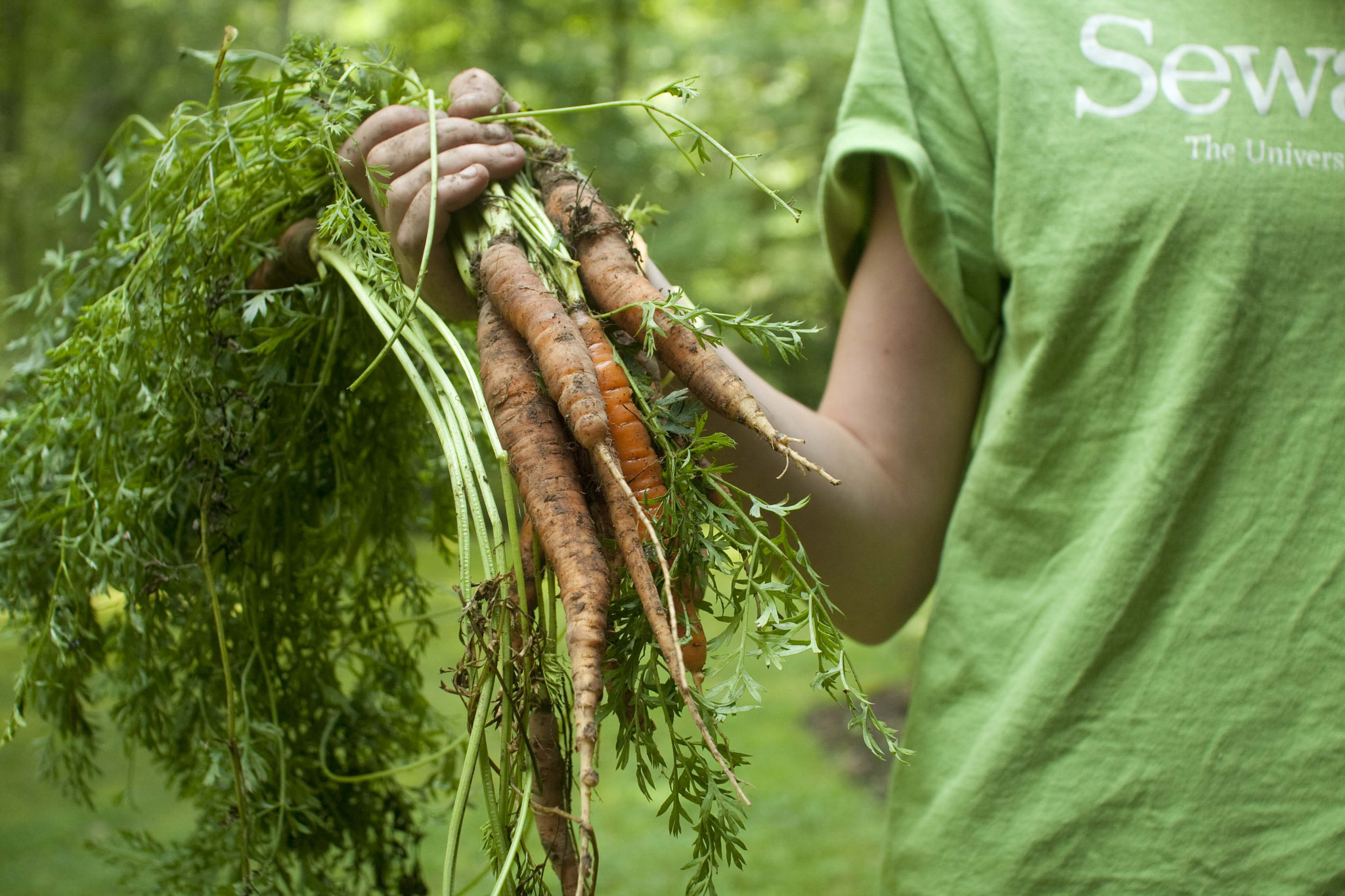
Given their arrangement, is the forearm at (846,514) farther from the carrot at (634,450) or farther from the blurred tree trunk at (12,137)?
the blurred tree trunk at (12,137)

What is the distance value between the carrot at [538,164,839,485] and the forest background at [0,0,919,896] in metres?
0.29

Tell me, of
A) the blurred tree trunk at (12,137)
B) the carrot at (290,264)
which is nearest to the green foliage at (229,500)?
the carrot at (290,264)

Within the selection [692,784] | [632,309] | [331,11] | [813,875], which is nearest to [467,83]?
[632,309]

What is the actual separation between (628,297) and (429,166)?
219 mm

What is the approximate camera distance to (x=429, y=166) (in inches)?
32.7

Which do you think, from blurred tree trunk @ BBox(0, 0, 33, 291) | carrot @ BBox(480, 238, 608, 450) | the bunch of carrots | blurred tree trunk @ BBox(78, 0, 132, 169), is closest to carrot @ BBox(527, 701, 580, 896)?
the bunch of carrots

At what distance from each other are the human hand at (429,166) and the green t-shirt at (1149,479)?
441 mm

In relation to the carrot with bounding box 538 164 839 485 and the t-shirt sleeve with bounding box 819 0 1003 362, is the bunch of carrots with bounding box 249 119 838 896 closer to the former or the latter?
the carrot with bounding box 538 164 839 485

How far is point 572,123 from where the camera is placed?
6.77m

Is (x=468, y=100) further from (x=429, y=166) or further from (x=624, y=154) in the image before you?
(x=624, y=154)

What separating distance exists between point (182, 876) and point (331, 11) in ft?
28.1

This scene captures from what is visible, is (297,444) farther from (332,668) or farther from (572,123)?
(572,123)

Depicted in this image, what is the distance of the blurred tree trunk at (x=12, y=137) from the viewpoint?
248 inches

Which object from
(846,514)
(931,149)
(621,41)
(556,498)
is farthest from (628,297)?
(621,41)
